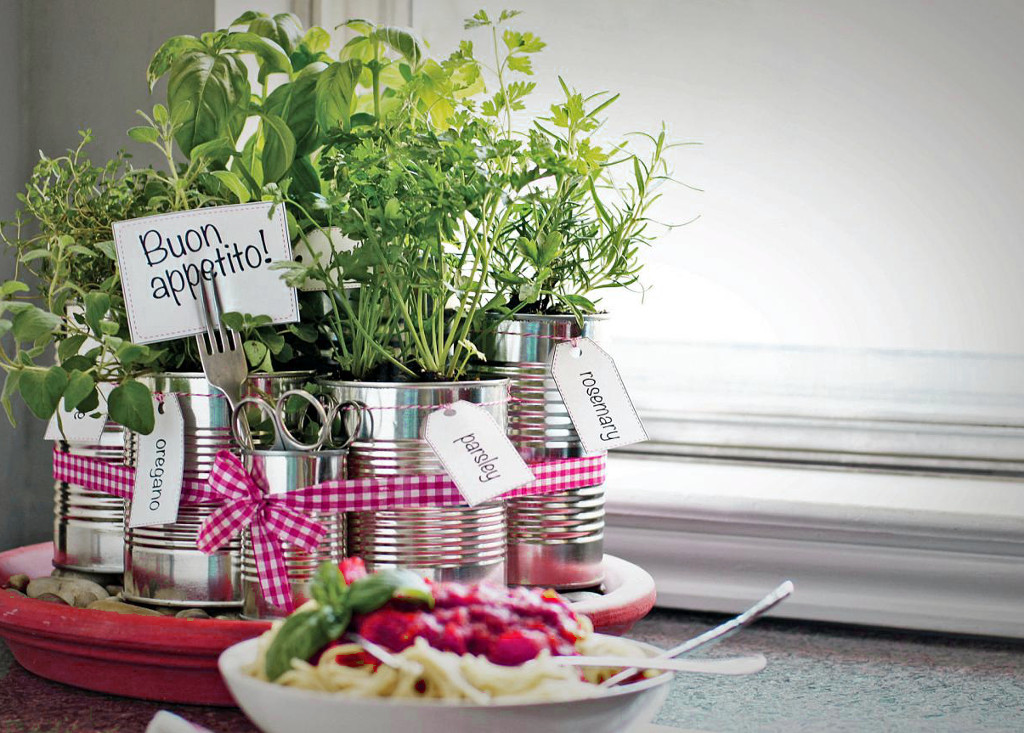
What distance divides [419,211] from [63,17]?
88cm

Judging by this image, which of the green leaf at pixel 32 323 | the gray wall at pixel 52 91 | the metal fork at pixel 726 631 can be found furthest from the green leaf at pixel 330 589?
the gray wall at pixel 52 91

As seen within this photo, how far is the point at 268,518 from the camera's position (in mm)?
797

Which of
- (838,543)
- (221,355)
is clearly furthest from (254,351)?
(838,543)

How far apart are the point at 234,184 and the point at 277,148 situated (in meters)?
0.05

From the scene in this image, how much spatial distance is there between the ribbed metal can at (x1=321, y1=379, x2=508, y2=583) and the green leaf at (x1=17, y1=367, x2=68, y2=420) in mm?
201

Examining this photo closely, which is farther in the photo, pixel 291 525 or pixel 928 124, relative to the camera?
pixel 928 124

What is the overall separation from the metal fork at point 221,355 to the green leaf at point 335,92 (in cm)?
17

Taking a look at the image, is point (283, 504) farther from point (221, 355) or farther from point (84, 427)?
point (84, 427)

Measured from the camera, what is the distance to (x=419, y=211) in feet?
2.63

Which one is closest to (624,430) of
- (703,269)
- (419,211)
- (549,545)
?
(549,545)

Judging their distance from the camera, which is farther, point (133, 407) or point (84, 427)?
point (84, 427)

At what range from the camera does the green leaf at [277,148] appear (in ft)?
2.97

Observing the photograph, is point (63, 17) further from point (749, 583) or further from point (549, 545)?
point (749, 583)

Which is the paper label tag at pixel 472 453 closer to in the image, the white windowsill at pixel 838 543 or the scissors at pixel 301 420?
the scissors at pixel 301 420
